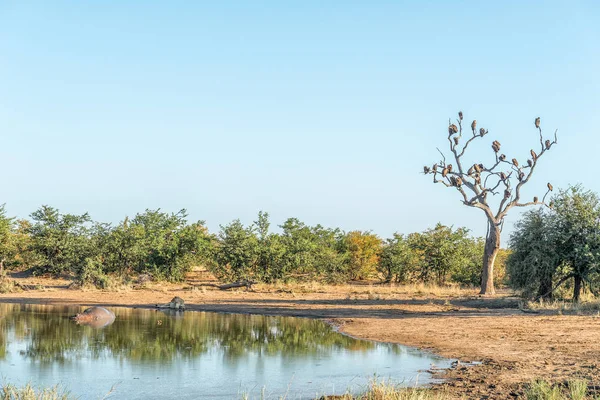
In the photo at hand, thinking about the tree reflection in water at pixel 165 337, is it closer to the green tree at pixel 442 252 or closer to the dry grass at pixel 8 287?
the dry grass at pixel 8 287

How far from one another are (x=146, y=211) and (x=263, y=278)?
9.72 metres

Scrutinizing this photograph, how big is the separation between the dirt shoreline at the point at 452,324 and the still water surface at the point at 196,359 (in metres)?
1.02

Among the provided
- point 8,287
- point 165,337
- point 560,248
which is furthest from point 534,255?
point 8,287

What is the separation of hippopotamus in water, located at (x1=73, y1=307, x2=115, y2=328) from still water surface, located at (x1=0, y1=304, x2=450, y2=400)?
0.33m

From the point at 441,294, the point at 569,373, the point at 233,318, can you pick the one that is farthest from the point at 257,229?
the point at 569,373

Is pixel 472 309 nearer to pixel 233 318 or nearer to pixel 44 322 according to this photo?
pixel 233 318

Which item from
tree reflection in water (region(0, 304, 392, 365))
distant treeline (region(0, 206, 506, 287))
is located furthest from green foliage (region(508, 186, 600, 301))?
distant treeline (region(0, 206, 506, 287))

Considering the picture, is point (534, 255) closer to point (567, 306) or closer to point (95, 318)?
point (567, 306)

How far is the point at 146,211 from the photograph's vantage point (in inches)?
1662

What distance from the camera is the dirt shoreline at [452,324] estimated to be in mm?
11891

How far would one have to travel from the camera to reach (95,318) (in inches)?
803

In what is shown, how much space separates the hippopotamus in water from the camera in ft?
65.3

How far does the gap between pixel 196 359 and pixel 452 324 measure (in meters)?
9.32

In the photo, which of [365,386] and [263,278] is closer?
[365,386]
